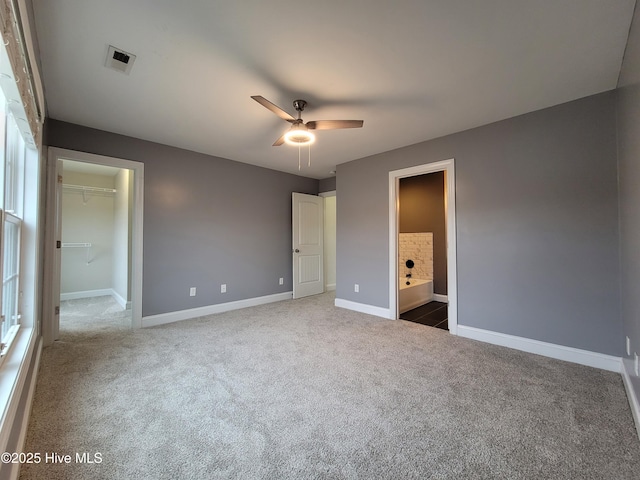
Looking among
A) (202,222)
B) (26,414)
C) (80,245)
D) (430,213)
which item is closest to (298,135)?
(202,222)

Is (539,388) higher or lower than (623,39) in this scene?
lower

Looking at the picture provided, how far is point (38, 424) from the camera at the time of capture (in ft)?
5.12

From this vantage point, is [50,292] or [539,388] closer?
[539,388]

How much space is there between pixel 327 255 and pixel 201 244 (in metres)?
2.85

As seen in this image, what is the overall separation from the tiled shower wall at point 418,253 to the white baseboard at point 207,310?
250cm

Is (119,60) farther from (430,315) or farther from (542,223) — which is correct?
(430,315)

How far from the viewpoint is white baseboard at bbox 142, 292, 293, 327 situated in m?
3.45

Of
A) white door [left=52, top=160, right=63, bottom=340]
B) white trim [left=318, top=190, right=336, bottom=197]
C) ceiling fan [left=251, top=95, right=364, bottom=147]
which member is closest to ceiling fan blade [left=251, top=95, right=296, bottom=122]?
ceiling fan [left=251, top=95, right=364, bottom=147]

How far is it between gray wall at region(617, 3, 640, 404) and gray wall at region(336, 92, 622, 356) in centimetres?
16

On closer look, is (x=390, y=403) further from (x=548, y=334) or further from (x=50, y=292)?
(x=50, y=292)

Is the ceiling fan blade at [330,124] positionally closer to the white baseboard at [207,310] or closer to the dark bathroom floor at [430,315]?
the dark bathroom floor at [430,315]

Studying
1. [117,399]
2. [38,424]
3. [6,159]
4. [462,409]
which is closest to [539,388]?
[462,409]

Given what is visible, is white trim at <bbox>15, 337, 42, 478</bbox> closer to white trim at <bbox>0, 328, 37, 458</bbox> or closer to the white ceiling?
white trim at <bbox>0, 328, 37, 458</bbox>

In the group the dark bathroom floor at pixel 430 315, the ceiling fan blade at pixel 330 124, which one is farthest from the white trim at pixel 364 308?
the ceiling fan blade at pixel 330 124
